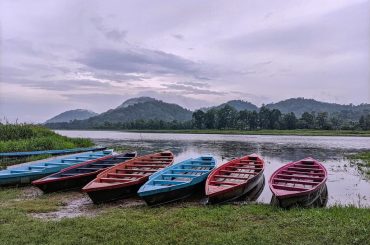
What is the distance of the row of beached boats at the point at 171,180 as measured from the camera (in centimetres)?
939

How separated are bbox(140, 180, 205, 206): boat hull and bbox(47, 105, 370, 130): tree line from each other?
73.3m

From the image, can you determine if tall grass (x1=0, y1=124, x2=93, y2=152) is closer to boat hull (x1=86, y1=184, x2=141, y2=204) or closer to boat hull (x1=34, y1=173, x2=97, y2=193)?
boat hull (x1=34, y1=173, x2=97, y2=193)

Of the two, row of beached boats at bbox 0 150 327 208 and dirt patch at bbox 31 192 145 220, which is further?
row of beached boats at bbox 0 150 327 208

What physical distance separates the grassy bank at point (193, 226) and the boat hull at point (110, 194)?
25.4 inches

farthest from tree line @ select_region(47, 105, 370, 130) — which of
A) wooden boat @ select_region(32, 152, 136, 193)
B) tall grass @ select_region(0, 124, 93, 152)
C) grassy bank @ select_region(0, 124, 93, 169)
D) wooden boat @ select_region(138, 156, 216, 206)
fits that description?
wooden boat @ select_region(32, 152, 136, 193)

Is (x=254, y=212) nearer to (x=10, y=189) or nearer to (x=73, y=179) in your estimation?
(x=73, y=179)

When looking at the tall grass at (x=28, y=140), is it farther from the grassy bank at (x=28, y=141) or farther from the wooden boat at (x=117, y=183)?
the wooden boat at (x=117, y=183)

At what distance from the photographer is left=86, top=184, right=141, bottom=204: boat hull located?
9.56m

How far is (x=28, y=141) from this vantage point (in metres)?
21.6

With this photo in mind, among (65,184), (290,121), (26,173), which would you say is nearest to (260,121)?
(290,121)

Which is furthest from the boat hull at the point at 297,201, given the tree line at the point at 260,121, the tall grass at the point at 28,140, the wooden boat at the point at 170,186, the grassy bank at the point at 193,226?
the tree line at the point at 260,121

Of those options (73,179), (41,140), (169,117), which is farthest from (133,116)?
(73,179)

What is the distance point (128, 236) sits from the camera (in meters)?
6.49

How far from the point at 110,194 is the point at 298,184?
20.3 feet
